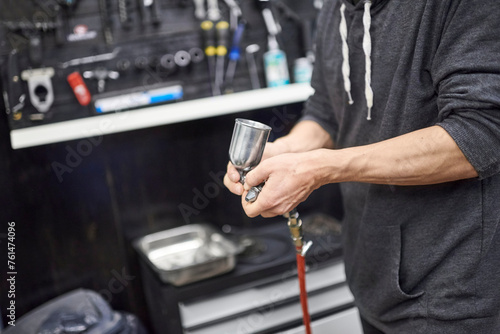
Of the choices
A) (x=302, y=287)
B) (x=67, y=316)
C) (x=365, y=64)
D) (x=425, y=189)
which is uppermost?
(x=365, y=64)

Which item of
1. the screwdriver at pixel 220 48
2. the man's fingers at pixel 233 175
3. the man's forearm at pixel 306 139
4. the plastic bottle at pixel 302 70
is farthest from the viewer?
the plastic bottle at pixel 302 70

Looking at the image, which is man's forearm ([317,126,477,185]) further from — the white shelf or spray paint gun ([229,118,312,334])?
the white shelf

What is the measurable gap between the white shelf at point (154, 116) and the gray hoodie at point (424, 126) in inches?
33.9

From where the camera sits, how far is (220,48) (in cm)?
220

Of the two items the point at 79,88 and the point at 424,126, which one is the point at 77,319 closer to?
the point at 79,88

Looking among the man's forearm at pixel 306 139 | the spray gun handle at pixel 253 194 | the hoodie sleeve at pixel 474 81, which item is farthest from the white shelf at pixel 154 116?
Result: the hoodie sleeve at pixel 474 81

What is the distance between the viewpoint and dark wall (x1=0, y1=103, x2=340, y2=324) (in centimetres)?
203

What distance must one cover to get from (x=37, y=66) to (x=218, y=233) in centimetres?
97

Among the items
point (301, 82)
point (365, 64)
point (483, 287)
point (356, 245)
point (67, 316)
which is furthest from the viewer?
point (301, 82)

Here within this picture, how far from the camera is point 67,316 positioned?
5.72 feet

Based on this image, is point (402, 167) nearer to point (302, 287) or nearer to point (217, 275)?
point (302, 287)

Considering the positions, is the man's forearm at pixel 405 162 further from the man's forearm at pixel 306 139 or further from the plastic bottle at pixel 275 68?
the plastic bottle at pixel 275 68

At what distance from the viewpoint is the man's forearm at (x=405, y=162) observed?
2.96 ft

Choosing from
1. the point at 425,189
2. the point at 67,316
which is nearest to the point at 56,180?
the point at 67,316
